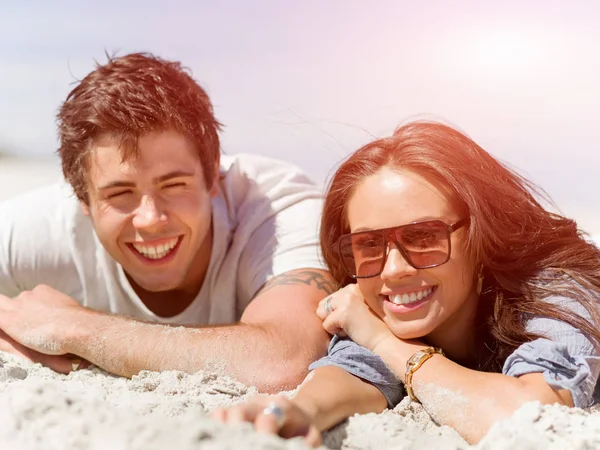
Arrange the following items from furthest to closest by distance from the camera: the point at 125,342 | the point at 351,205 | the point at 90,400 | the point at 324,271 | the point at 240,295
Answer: the point at 240,295, the point at 324,271, the point at 125,342, the point at 351,205, the point at 90,400

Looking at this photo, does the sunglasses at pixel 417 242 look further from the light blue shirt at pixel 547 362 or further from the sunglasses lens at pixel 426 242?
the light blue shirt at pixel 547 362

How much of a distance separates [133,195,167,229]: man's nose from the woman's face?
1.20 metres

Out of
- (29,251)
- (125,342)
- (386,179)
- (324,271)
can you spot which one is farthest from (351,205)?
(29,251)

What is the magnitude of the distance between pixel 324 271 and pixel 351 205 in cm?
89

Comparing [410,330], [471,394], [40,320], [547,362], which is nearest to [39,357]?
[40,320]

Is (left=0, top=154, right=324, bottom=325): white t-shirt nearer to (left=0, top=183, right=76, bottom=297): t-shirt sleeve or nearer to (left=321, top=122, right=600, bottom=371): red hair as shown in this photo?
(left=0, top=183, right=76, bottom=297): t-shirt sleeve

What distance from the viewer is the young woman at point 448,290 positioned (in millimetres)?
2648

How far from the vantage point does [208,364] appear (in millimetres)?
3258

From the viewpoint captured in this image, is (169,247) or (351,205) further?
(169,247)

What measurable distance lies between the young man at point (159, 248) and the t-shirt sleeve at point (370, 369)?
333 mm

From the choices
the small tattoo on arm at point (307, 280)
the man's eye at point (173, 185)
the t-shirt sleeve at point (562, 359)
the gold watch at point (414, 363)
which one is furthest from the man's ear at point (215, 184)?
the t-shirt sleeve at point (562, 359)

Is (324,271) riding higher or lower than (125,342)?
higher

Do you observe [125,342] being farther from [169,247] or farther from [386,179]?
[386,179]

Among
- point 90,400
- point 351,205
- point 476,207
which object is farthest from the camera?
point 351,205
